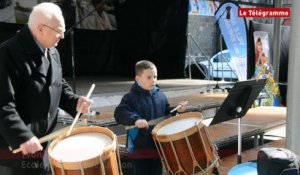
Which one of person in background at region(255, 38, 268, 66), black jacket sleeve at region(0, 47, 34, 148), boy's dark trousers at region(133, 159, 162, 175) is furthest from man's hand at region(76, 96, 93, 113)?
person in background at region(255, 38, 268, 66)

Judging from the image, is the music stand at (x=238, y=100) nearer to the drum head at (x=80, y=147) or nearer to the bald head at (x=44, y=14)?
the drum head at (x=80, y=147)

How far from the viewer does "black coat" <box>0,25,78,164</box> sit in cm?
227

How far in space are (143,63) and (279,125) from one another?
335 cm

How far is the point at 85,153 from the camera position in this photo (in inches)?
90.1

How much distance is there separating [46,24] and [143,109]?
1.33m

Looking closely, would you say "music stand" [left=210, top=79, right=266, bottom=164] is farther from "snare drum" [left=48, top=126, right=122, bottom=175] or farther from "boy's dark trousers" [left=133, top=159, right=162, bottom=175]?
"snare drum" [left=48, top=126, right=122, bottom=175]

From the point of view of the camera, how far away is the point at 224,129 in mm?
5527

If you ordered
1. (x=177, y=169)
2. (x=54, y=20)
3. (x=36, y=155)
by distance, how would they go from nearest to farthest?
(x=54, y=20) < (x=36, y=155) < (x=177, y=169)

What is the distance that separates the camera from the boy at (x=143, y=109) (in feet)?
11.2

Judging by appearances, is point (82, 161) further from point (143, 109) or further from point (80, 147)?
point (143, 109)

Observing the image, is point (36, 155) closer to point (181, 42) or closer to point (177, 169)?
point (177, 169)

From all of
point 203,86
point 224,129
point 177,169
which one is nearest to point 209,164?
point 177,169

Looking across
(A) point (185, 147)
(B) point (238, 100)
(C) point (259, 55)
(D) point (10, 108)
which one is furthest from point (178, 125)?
(C) point (259, 55)

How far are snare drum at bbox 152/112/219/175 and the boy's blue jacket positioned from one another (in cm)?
34
